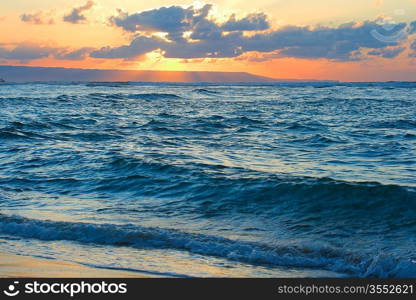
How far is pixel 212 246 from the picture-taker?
24.5 ft

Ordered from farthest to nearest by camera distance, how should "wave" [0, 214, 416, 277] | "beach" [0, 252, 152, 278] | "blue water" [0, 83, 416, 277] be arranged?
"blue water" [0, 83, 416, 277]
"wave" [0, 214, 416, 277]
"beach" [0, 252, 152, 278]

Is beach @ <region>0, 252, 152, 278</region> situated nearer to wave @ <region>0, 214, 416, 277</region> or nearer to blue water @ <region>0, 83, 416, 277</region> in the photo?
blue water @ <region>0, 83, 416, 277</region>

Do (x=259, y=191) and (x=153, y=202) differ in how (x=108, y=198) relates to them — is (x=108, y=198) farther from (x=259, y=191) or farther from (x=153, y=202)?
(x=259, y=191)

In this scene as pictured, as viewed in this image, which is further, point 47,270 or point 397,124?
point 397,124

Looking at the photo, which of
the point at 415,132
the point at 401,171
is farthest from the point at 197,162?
the point at 415,132

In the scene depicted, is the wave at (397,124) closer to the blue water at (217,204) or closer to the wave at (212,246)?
the blue water at (217,204)

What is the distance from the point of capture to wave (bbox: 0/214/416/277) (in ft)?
21.9

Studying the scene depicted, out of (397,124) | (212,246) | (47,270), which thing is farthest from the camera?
(397,124)

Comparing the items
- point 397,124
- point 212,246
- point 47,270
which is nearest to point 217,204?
point 212,246

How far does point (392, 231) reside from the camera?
8.16m

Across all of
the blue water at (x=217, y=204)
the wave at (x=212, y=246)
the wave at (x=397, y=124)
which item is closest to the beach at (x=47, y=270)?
the blue water at (x=217, y=204)

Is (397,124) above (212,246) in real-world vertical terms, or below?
above

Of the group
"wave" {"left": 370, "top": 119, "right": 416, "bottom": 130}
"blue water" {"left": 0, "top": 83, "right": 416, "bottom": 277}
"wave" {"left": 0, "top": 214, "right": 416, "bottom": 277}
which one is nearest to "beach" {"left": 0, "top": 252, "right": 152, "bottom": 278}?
"blue water" {"left": 0, "top": 83, "right": 416, "bottom": 277}

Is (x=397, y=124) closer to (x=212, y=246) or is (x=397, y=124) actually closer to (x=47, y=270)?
(x=212, y=246)
